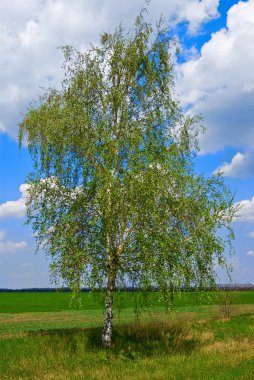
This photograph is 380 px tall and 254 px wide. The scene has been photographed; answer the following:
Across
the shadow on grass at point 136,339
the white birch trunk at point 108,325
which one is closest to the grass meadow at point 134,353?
the shadow on grass at point 136,339

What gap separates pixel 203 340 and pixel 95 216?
9.82 meters

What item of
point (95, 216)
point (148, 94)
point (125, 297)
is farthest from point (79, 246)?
point (148, 94)

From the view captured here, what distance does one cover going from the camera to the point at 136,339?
1004 inches

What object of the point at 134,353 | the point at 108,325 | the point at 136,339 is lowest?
the point at 134,353

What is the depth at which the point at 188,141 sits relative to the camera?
2619 cm

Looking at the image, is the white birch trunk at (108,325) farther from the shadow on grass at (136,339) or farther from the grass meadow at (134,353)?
the grass meadow at (134,353)

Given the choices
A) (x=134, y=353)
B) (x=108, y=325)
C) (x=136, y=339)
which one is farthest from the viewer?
(x=136, y=339)

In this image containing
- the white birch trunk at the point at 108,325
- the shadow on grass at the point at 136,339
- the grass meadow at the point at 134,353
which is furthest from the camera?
the white birch trunk at the point at 108,325

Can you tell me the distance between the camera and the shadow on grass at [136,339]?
76.3ft

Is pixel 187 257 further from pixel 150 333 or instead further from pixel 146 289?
pixel 150 333

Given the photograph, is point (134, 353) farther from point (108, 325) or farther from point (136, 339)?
point (136, 339)

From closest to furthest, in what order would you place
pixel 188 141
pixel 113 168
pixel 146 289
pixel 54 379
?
pixel 54 379 → pixel 146 289 → pixel 113 168 → pixel 188 141

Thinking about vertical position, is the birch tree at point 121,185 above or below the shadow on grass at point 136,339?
above

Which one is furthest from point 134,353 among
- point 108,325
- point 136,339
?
point 136,339
